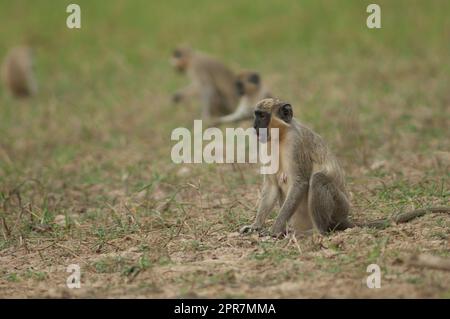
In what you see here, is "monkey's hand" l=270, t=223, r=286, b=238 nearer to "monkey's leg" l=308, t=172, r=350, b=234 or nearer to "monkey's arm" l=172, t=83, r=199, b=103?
"monkey's leg" l=308, t=172, r=350, b=234

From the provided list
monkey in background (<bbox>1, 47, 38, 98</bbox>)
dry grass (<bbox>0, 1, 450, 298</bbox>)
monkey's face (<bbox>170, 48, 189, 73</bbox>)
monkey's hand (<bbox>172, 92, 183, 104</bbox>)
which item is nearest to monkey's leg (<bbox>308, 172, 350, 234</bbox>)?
dry grass (<bbox>0, 1, 450, 298</bbox>)

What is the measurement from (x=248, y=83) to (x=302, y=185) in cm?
778

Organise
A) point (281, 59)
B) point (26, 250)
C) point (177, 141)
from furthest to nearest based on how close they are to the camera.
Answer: point (281, 59) → point (177, 141) → point (26, 250)

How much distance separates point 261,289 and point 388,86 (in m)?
9.75

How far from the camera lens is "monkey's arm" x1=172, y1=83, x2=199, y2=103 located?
1620 centimetres

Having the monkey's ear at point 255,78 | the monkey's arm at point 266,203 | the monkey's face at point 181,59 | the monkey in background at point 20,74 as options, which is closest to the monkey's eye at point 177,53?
the monkey's face at point 181,59

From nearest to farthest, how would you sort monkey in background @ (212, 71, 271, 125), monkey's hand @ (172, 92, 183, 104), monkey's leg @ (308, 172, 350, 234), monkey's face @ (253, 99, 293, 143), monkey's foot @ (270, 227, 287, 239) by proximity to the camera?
1. monkey's leg @ (308, 172, 350, 234)
2. monkey's foot @ (270, 227, 287, 239)
3. monkey's face @ (253, 99, 293, 143)
4. monkey in background @ (212, 71, 271, 125)
5. monkey's hand @ (172, 92, 183, 104)

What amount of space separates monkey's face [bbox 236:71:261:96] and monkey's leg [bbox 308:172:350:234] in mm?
7775

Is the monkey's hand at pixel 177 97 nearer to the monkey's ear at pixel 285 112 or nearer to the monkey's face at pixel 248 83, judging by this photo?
the monkey's face at pixel 248 83

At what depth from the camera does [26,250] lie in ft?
24.9

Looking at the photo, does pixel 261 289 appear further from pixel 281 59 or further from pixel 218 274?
pixel 281 59

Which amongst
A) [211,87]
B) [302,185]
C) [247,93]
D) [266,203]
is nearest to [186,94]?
[211,87]

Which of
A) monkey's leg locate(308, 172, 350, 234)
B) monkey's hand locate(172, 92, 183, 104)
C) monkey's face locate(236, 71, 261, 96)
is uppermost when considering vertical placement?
monkey's face locate(236, 71, 261, 96)
